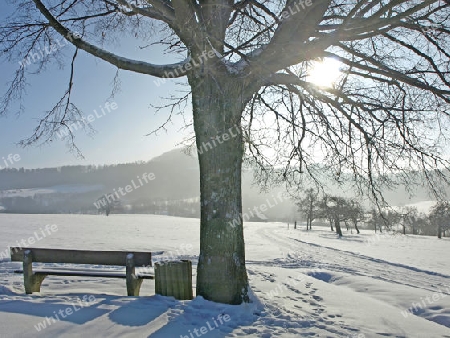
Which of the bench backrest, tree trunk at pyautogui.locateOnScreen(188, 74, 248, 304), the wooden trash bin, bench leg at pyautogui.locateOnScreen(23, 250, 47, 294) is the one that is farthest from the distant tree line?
bench leg at pyautogui.locateOnScreen(23, 250, 47, 294)

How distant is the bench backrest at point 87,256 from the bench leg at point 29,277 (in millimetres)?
96

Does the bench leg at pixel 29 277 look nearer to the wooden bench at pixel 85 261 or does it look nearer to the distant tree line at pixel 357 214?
the wooden bench at pixel 85 261

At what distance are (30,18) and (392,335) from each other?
805cm

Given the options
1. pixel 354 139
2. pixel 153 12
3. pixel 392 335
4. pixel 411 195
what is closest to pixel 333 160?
pixel 354 139

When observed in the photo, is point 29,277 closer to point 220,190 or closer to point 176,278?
point 176,278

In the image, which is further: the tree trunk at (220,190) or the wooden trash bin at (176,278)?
the wooden trash bin at (176,278)

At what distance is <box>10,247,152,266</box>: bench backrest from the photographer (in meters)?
4.86

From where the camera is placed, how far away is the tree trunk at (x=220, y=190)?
4570 mm

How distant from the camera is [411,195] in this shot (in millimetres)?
5711

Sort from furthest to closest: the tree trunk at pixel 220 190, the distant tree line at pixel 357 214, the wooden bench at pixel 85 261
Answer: the distant tree line at pixel 357 214 → the wooden bench at pixel 85 261 → the tree trunk at pixel 220 190

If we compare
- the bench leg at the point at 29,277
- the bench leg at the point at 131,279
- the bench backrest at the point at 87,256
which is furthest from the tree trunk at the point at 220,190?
the bench leg at the point at 29,277

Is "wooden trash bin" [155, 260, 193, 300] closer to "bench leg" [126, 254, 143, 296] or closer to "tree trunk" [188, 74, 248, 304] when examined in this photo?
"tree trunk" [188, 74, 248, 304]

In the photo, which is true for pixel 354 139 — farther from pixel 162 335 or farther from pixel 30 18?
pixel 30 18

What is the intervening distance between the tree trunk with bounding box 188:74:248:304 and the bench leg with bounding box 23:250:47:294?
2921 mm
